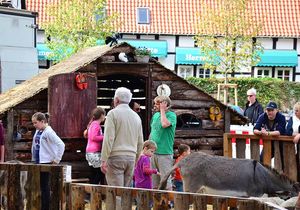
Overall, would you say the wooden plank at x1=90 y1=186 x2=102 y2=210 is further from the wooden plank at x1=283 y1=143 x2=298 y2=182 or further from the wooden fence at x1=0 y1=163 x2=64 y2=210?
the wooden plank at x1=283 y1=143 x2=298 y2=182

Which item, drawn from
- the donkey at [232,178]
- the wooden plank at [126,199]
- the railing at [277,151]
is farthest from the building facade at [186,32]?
the wooden plank at [126,199]

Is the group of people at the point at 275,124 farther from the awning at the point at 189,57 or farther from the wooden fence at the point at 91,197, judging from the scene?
the awning at the point at 189,57

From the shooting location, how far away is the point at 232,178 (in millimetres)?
12406

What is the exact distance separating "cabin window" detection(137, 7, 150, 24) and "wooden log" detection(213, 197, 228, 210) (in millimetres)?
44677

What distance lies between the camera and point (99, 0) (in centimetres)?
4441

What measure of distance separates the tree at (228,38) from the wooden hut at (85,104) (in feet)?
93.2

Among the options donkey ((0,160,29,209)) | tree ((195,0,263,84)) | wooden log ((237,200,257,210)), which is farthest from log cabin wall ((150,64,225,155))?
tree ((195,0,263,84))

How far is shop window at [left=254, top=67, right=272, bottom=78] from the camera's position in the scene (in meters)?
52.8

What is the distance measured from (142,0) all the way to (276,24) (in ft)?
25.2

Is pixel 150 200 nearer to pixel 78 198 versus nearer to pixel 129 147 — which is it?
pixel 78 198

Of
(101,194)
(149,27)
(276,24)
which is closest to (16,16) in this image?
(101,194)

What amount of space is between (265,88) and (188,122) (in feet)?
99.4

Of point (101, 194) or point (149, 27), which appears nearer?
point (101, 194)

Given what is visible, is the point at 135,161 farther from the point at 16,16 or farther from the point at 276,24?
the point at 276,24
